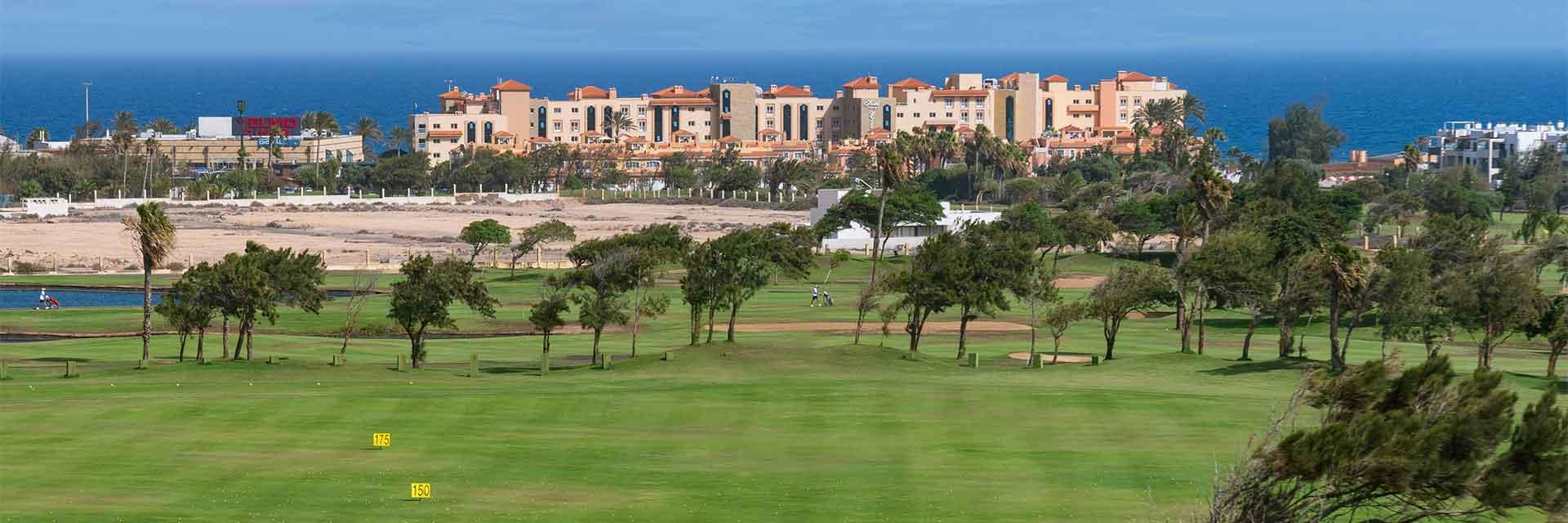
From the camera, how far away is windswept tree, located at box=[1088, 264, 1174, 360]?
74250 millimetres

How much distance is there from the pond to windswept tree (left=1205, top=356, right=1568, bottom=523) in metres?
78.7

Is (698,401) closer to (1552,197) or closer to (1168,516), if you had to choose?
(1168,516)

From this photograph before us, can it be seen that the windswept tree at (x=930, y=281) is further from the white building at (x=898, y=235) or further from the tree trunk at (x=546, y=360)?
the white building at (x=898, y=235)

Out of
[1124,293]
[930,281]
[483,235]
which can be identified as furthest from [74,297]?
[1124,293]

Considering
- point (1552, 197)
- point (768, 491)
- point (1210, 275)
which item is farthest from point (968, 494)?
point (1552, 197)

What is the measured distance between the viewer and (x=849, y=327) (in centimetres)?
9031

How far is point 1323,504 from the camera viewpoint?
31297 millimetres

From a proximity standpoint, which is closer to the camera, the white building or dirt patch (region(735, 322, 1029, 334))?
dirt patch (region(735, 322, 1029, 334))

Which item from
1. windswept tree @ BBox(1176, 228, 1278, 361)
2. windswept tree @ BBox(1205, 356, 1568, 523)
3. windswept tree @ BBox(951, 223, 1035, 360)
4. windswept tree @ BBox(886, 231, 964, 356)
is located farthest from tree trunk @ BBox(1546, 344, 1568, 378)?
windswept tree @ BBox(1205, 356, 1568, 523)

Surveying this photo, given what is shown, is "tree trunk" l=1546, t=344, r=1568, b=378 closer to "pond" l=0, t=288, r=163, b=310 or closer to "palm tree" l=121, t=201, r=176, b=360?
"palm tree" l=121, t=201, r=176, b=360

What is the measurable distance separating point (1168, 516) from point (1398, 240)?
361 feet

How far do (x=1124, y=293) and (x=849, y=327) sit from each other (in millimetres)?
18425

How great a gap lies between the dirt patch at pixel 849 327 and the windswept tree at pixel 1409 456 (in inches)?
2189

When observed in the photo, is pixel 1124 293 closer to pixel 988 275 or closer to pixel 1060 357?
pixel 1060 357
